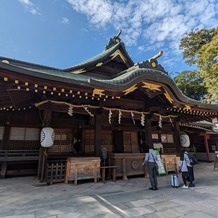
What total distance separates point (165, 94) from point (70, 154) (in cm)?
535

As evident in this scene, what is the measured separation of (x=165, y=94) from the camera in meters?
7.62

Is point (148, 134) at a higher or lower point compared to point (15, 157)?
higher

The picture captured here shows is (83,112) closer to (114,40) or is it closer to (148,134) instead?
(148,134)

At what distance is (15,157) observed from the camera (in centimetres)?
782

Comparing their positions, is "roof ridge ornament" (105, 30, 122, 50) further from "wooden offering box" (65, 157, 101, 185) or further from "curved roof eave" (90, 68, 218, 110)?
"wooden offering box" (65, 157, 101, 185)

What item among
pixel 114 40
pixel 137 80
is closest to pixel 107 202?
pixel 137 80

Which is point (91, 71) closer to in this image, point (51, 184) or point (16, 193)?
point (51, 184)

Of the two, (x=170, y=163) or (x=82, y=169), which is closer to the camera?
(x=82, y=169)

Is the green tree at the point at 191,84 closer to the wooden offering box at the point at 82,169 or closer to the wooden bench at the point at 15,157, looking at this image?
the wooden offering box at the point at 82,169

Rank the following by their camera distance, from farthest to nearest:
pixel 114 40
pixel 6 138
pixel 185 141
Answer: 1. pixel 114 40
2. pixel 185 141
3. pixel 6 138

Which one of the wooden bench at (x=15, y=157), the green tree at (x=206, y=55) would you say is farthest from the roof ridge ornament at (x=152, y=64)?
the green tree at (x=206, y=55)

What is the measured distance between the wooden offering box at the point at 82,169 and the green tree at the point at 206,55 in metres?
13.3

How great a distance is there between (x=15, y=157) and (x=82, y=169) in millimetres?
3792

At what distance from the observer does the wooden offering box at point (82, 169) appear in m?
5.95
